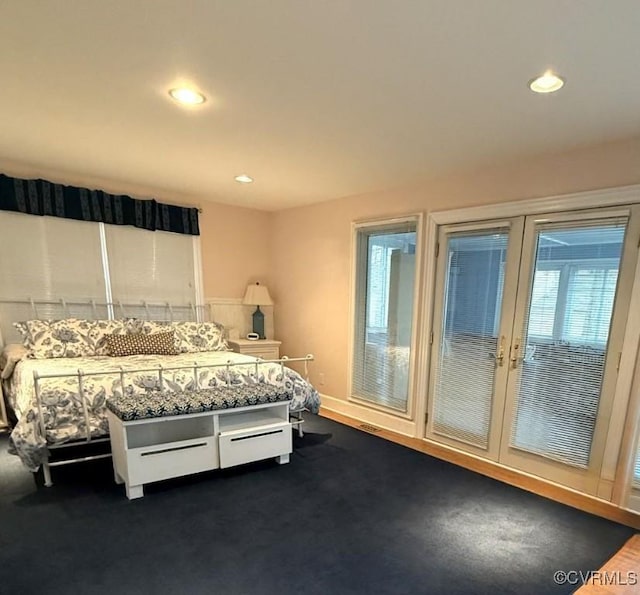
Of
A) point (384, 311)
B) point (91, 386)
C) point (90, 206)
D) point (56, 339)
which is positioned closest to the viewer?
point (91, 386)

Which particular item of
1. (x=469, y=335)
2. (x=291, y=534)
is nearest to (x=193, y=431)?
(x=291, y=534)

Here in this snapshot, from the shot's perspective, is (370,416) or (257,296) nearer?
(370,416)

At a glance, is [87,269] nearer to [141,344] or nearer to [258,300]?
[141,344]

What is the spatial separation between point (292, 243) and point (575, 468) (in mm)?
3615

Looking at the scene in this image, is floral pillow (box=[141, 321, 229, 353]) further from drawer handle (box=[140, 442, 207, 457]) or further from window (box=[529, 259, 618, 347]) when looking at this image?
window (box=[529, 259, 618, 347])

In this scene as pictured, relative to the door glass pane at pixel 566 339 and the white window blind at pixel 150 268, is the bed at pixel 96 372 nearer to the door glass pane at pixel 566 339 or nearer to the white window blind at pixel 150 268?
the white window blind at pixel 150 268

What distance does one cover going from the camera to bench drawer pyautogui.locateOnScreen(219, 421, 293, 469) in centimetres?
266

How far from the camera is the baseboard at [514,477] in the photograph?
2.39 meters

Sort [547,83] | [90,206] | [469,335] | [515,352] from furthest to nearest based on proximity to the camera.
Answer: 1. [90,206]
2. [469,335]
3. [515,352]
4. [547,83]

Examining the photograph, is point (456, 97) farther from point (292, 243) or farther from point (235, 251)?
point (235, 251)

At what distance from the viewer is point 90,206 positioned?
374 centimetres

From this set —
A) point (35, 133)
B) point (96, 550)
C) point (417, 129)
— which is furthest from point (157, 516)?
point (417, 129)

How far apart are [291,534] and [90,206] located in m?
3.54

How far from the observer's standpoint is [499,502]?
2.49m
